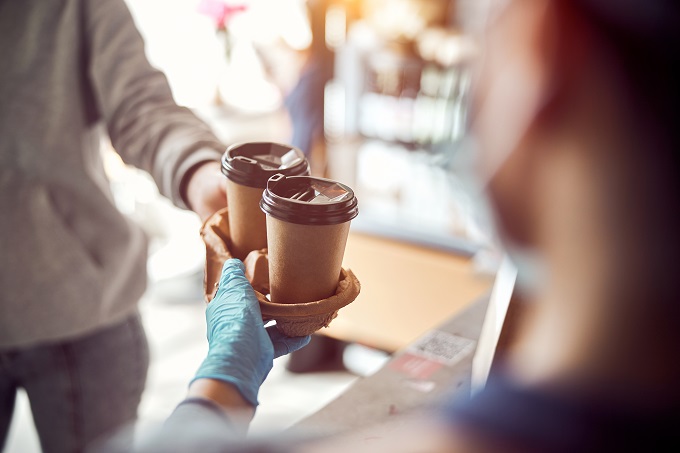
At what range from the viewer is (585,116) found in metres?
0.60

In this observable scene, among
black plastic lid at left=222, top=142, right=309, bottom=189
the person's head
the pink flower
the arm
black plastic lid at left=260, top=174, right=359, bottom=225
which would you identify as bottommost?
the pink flower

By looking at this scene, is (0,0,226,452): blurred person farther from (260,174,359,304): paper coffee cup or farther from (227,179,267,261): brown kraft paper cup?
(260,174,359,304): paper coffee cup

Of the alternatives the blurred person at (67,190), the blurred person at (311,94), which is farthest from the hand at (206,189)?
the blurred person at (311,94)

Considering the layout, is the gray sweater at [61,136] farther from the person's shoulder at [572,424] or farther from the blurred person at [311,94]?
the blurred person at [311,94]

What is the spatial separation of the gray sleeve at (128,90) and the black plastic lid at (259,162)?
279 mm

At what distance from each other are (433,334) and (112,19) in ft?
3.57

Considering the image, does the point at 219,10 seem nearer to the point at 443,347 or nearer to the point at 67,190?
the point at 67,190

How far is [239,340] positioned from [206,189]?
1.43 ft

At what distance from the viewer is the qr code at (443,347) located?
1.44 meters

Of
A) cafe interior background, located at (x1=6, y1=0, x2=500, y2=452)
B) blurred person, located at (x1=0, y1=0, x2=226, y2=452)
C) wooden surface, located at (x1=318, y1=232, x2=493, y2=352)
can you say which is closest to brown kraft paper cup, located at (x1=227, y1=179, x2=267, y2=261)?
blurred person, located at (x1=0, y1=0, x2=226, y2=452)

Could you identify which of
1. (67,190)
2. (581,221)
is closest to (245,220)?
(581,221)

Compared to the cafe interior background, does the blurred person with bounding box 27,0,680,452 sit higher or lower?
higher

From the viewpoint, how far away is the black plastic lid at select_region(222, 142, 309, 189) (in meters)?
0.89

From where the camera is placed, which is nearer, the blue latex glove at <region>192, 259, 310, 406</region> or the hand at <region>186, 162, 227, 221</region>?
the blue latex glove at <region>192, 259, 310, 406</region>
